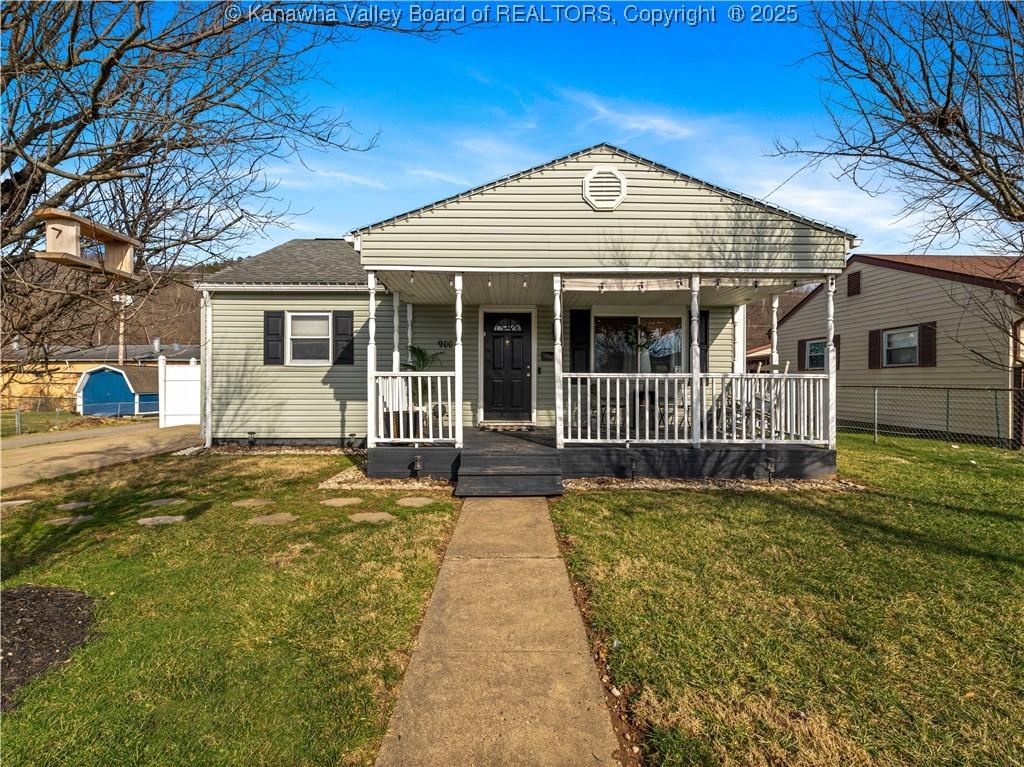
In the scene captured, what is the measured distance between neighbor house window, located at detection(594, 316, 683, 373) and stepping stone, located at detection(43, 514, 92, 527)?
753 cm

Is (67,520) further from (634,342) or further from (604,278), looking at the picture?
(634,342)

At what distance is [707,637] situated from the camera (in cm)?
278

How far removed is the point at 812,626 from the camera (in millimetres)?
2920

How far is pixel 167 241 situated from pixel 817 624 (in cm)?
463

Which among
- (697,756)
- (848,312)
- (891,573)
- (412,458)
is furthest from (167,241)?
(848,312)

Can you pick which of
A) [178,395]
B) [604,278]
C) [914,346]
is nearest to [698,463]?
[604,278]

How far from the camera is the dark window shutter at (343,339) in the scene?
977 cm

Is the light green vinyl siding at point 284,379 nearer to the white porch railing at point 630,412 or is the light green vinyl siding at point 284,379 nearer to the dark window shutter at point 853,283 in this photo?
the white porch railing at point 630,412

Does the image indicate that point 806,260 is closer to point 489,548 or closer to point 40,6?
point 489,548

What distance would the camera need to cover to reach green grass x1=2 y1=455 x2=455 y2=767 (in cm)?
202

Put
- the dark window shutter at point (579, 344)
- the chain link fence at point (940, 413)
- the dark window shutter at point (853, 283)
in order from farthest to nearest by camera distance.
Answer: the dark window shutter at point (853, 283)
the chain link fence at point (940, 413)
the dark window shutter at point (579, 344)

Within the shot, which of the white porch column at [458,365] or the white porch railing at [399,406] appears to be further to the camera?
the white porch railing at [399,406]

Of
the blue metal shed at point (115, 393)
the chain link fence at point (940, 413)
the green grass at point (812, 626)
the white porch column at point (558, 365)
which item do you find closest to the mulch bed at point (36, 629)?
the green grass at point (812, 626)

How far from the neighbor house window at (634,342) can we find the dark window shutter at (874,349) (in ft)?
27.5
